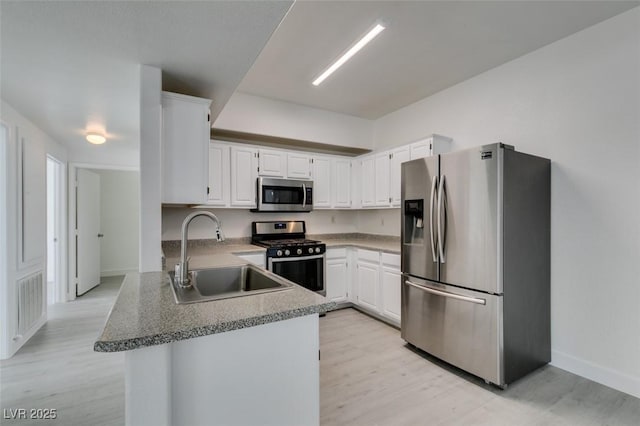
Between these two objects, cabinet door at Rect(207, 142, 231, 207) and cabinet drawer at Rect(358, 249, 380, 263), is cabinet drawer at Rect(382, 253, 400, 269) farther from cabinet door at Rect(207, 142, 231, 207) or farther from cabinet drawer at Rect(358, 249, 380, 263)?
cabinet door at Rect(207, 142, 231, 207)

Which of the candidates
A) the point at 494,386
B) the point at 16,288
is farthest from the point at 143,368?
the point at 16,288

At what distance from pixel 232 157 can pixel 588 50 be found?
11.8 feet

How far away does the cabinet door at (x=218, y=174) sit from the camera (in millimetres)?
3393

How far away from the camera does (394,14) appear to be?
86.7 inches

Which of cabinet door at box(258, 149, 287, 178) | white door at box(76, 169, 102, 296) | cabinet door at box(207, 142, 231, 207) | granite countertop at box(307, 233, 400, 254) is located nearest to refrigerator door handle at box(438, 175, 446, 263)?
granite countertop at box(307, 233, 400, 254)

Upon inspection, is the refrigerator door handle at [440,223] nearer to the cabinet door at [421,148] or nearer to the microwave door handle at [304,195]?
the cabinet door at [421,148]

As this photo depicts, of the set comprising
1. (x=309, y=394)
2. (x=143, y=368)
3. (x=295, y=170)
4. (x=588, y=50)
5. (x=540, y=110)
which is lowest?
(x=309, y=394)

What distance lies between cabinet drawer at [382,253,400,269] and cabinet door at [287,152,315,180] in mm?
1542

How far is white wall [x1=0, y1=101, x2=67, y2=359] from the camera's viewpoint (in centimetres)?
274

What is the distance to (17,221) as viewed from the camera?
2.90 metres

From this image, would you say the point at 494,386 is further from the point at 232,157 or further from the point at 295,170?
the point at 232,157

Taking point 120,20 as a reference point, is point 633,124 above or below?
below

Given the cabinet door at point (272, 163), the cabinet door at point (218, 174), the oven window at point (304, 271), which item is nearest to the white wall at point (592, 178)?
the oven window at point (304, 271)

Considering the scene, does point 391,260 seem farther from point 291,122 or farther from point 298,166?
point 291,122
